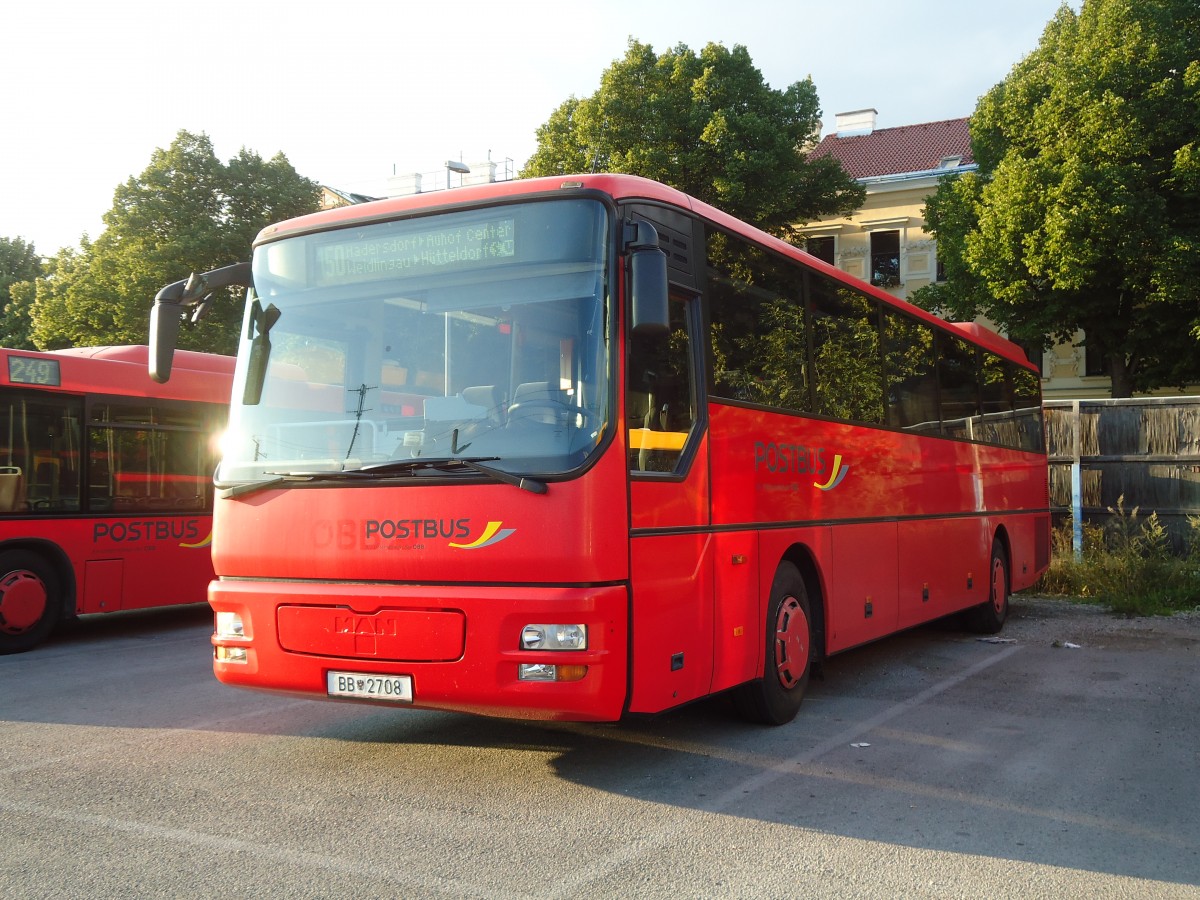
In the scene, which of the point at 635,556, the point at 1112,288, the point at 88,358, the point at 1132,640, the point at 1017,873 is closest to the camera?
the point at 1017,873

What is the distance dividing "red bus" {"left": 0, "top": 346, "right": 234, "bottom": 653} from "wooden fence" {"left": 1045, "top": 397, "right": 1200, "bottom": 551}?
12.6 metres

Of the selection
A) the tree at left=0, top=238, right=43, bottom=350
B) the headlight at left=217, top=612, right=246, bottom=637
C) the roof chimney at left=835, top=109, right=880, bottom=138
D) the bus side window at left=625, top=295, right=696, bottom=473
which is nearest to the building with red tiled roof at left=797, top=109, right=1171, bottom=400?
the roof chimney at left=835, top=109, right=880, bottom=138

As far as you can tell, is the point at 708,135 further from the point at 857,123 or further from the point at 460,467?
the point at 460,467

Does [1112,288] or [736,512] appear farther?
[1112,288]

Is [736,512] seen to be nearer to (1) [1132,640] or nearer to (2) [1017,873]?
(2) [1017,873]

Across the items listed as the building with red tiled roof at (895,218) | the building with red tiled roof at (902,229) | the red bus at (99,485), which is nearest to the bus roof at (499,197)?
the red bus at (99,485)

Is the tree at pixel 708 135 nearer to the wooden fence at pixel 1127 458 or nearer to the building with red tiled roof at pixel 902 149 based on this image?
the building with red tiled roof at pixel 902 149

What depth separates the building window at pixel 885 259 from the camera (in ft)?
145

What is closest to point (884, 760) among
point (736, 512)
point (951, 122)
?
point (736, 512)

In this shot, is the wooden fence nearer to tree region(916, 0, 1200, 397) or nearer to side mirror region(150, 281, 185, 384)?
tree region(916, 0, 1200, 397)

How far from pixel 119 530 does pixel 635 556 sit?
8.43 m

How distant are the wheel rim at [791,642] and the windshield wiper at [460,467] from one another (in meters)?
2.53

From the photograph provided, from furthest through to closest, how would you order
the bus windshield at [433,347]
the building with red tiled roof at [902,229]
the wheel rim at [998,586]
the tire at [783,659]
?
1. the building with red tiled roof at [902,229]
2. the wheel rim at [998,586]
3. the tire at [783,659]
4. the bus windshield at [433,347]

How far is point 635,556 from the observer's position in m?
5.86
